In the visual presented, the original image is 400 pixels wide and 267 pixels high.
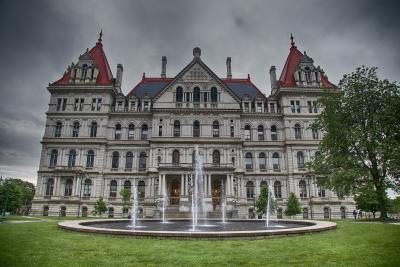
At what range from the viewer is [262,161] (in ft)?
140

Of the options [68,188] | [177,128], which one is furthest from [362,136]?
[68,188]

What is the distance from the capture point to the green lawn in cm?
757

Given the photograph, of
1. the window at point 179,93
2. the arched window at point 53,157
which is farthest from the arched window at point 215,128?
the arched window at point 53,157

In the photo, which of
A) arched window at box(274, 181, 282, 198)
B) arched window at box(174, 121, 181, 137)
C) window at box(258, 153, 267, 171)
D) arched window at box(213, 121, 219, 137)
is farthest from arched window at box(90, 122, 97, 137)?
arched window at box(274, 181, 282, 198)

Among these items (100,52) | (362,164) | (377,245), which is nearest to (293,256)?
(377,245)

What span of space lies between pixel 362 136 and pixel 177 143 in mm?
24574

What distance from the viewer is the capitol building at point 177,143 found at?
39.1m

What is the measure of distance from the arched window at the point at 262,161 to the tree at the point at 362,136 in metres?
16.1

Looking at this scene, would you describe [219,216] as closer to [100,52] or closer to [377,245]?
[377,245]

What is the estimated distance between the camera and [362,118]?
24328 mm

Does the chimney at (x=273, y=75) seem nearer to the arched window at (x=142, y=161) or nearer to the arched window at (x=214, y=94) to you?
the arched window at (x=214, y=94)

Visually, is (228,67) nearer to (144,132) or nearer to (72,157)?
(144,132)

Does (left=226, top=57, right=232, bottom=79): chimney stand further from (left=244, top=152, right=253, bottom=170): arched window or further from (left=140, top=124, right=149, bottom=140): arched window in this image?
(left=140, top=124, right=149, bottom=140): arched window

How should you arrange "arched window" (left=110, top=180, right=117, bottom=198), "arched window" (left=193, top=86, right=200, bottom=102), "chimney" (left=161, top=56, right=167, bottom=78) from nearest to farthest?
"arched window" (left=110, top=180, right=117, bottom=198) → "arched window" (left=193, top=86, right=200, bottom=102) → "chimney" (left=161, top=56, right=167, bottom=78)
